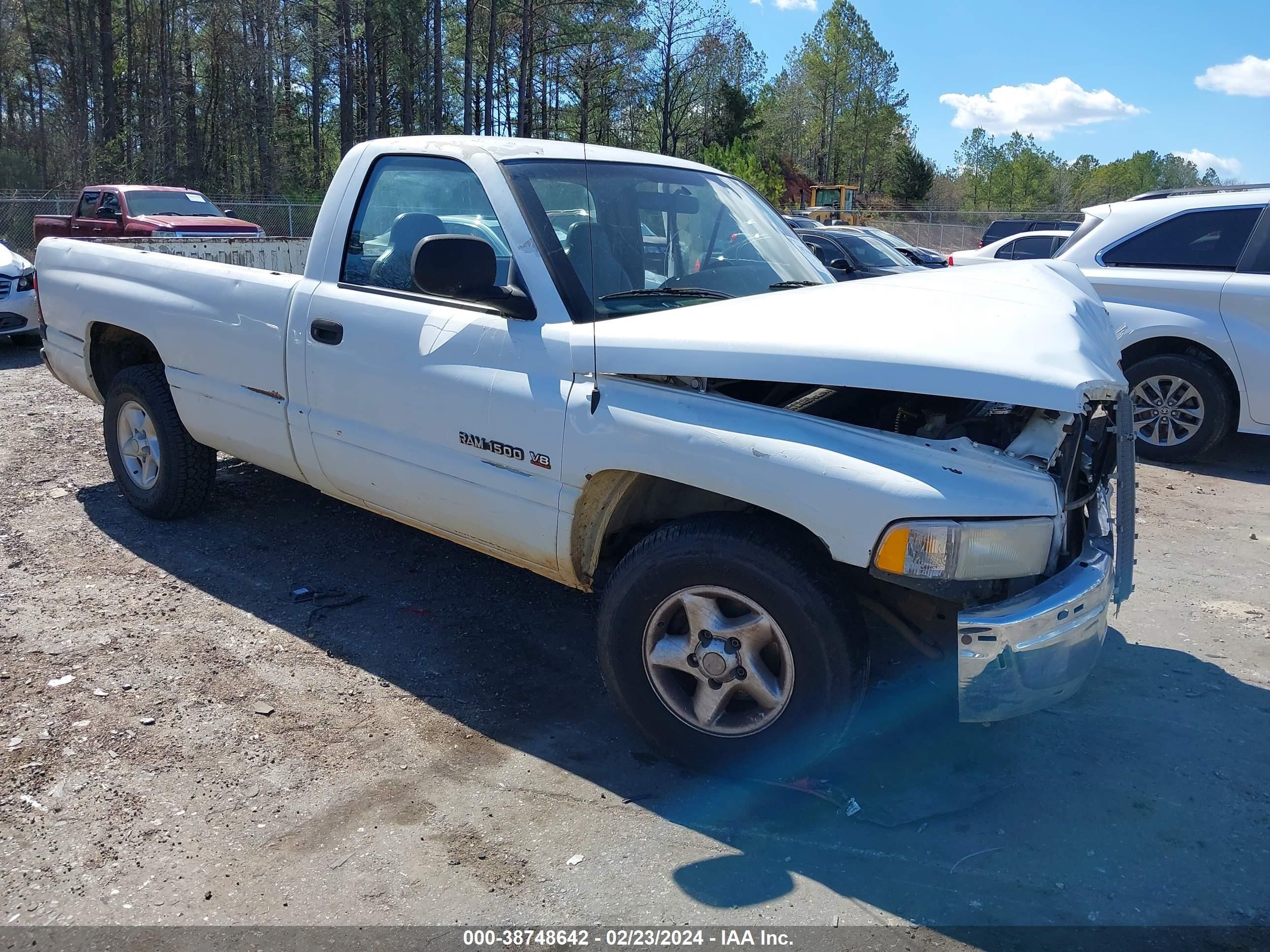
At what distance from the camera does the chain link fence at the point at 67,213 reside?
22.6 meters

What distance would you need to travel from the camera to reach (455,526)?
148 inches

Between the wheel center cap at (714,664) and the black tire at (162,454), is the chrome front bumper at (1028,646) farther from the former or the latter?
the black tire at (162,454)

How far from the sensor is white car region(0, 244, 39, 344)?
35.0 feet

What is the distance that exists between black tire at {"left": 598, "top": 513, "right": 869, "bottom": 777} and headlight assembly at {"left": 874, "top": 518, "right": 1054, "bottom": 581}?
10.6 inches

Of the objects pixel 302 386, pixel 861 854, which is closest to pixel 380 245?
pixel 302 386

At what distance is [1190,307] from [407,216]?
19.4ft

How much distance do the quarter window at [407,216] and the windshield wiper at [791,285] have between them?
3.52ft

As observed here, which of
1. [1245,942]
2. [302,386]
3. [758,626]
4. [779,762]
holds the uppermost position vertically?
[302,386]

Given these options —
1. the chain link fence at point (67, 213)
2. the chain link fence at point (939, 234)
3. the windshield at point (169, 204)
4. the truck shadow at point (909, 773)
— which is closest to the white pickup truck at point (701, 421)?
the truck shadow at point (909, 773)

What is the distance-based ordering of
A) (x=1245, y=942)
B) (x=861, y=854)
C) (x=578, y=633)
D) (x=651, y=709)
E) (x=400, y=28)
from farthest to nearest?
(x=400, y=28) < (x=578, y=633) < (x=651, y=709) < (x=861, y=854) < (x=1245, y=942)

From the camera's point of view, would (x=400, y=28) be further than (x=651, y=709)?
Yes

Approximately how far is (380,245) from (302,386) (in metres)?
0.68

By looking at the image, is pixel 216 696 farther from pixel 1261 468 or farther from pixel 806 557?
pixel 1261 468

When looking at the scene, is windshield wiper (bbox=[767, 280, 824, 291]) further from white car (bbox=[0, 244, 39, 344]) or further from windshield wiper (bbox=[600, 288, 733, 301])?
white car (bbox=[0, 244, 39, 344])
